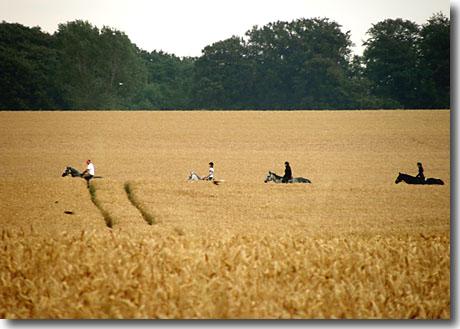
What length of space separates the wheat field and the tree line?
0.62 meters

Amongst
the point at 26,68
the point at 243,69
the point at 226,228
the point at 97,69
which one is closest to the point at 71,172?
the point at 97,69

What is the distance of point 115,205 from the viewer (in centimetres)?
1758

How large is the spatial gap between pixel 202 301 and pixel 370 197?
8.81 metres

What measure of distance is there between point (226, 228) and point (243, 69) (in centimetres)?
516

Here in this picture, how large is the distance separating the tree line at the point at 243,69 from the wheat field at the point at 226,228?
620mm

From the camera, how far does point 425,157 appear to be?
19.1 meters

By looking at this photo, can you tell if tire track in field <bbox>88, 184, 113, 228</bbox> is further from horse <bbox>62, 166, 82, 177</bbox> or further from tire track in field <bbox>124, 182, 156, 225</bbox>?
horse <bbox>62, 166, 82, 177</bbox>

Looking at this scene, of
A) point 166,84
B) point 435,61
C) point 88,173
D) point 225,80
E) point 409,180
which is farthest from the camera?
point 88,173

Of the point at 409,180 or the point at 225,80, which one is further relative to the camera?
A: the point at 409,180

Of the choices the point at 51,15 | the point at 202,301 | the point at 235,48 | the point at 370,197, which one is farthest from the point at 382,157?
the point at 202,301

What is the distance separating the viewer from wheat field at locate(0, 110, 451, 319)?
29.2ft

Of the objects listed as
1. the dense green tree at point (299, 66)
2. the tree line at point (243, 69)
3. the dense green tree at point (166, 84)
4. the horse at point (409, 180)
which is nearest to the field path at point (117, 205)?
the tree line at point (243, 69)

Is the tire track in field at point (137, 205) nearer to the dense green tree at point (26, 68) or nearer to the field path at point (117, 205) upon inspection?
the field path at point (117, 205)

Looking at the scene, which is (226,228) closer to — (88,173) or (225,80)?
(225,80)
